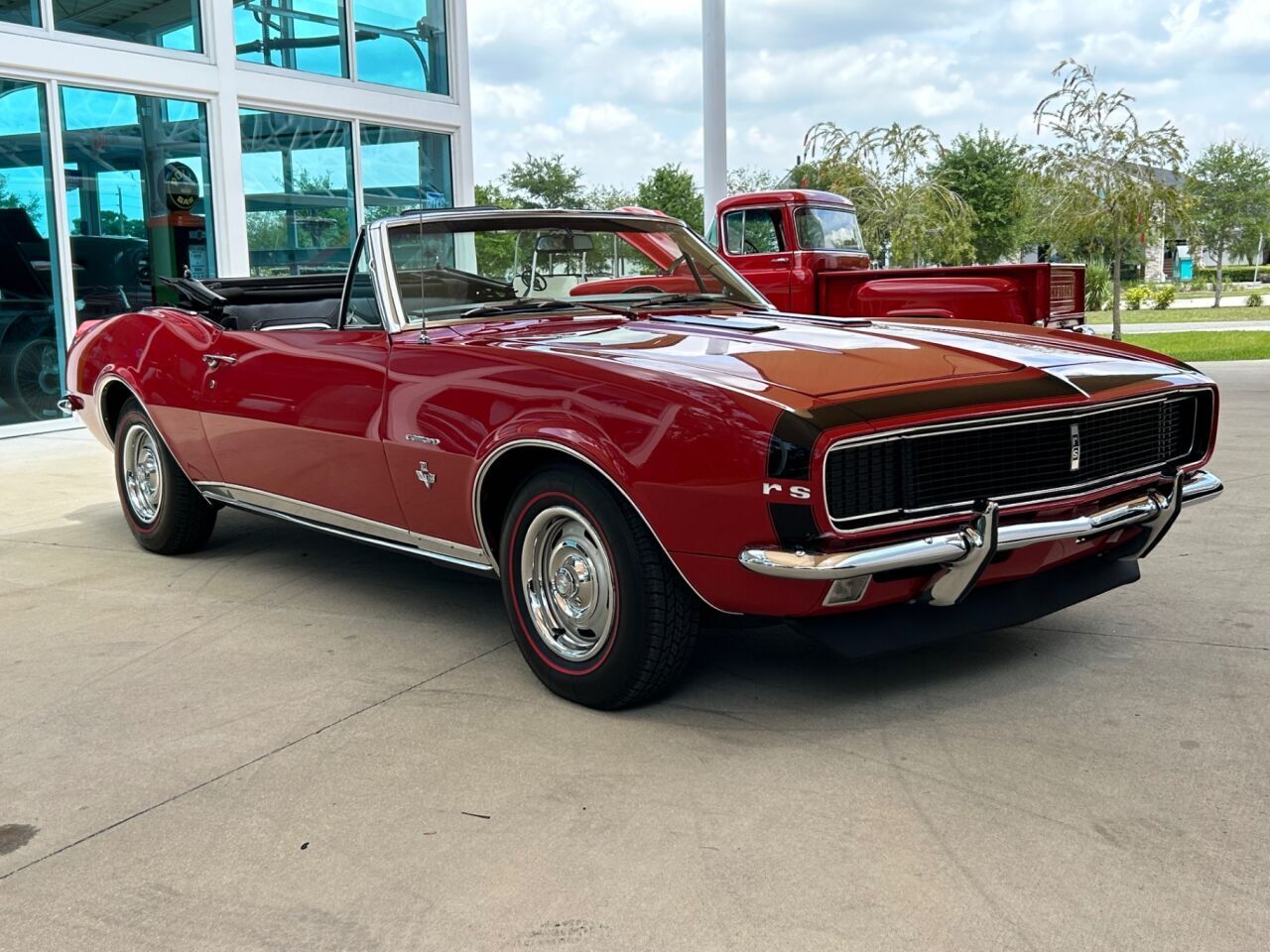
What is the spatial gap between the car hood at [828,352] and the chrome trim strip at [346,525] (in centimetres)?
69

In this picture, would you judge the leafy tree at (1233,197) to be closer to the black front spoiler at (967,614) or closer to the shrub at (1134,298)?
the shrub at (1134,298)

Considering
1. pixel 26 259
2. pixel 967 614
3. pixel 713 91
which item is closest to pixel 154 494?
pixel 967 614

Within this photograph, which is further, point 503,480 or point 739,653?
point 739,653

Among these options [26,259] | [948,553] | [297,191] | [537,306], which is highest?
[297,191]

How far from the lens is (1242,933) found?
2328mm

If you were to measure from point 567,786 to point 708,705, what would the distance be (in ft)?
2.15

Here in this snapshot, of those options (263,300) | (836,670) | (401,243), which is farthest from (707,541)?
(263,300)

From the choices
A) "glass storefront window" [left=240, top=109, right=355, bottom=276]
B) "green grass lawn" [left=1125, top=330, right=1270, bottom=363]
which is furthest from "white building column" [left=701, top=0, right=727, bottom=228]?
"green grass lawn" [left=1125, top=330, right=1270, bottom=363]

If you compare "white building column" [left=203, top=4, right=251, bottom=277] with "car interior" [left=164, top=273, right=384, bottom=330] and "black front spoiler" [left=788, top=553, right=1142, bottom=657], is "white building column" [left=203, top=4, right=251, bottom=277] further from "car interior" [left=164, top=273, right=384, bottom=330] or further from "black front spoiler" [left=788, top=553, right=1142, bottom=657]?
"black front spoiler" [left=788, top=553, right=1142, bottom=657]

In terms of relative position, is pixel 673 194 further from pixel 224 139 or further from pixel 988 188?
pixel 224 139

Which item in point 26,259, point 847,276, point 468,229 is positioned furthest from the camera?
point 847,276

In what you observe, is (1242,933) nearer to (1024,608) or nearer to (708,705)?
(1024,608)

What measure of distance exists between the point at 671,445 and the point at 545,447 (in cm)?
48

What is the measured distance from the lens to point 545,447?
11.6ft
